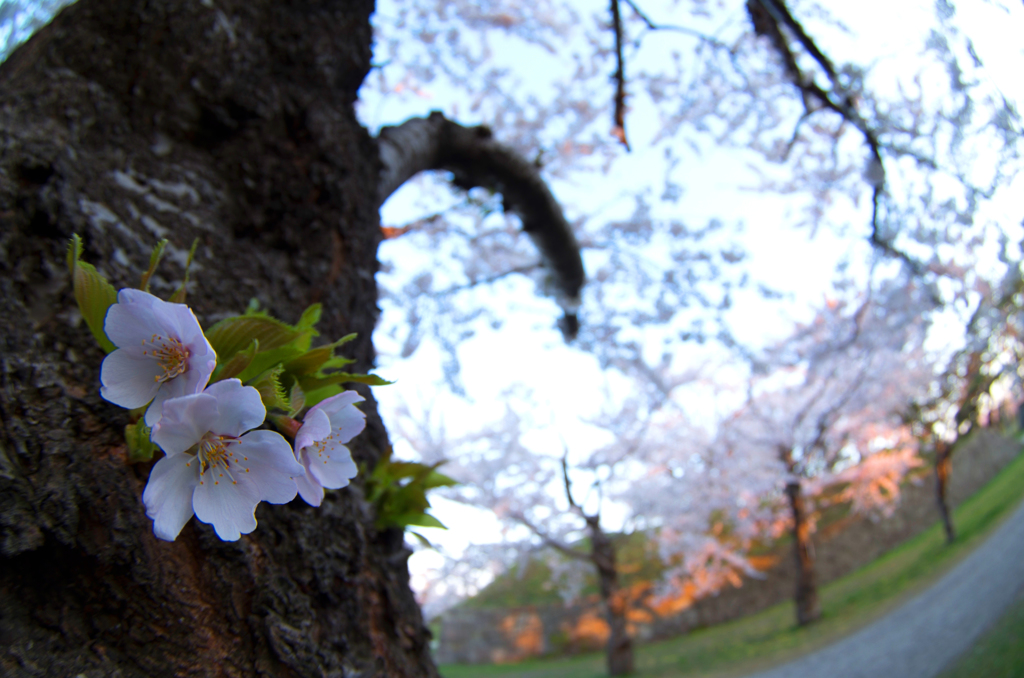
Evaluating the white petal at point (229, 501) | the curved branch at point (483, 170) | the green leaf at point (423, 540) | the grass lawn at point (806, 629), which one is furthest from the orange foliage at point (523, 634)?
the white petal at point (229, 501)

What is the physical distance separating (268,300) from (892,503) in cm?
1218

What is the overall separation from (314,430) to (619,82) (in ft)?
9.09

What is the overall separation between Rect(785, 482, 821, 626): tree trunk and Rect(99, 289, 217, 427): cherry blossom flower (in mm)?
7885

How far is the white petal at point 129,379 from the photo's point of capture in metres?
0.47

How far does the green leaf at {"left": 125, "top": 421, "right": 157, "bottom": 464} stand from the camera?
56 centimetres

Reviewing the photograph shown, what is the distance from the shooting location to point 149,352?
486 mm

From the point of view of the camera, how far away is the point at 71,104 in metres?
0.91

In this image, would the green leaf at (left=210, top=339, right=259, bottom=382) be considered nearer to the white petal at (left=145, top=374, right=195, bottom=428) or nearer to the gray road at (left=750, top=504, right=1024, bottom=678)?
the white petal at (left=145, top=374, right=195, bottom=428)

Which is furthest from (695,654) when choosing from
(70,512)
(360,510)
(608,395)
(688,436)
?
(70,512)

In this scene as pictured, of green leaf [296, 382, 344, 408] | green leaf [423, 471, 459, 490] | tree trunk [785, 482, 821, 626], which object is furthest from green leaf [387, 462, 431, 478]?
tree trunk [785, 482, 821, 626]

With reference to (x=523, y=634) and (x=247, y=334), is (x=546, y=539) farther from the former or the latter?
(x=247, y=334)

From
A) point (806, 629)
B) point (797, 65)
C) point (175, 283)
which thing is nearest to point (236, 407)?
point (175, 283)

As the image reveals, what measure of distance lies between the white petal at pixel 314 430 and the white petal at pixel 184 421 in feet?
0.26

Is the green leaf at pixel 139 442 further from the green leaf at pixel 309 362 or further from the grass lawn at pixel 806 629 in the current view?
the grass lawn at pixel 806 629
